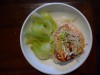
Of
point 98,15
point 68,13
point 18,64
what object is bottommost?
point 18,64

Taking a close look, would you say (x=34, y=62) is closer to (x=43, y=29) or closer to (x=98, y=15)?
(x=43, y=29)

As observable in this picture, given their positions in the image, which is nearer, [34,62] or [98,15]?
[34,62]

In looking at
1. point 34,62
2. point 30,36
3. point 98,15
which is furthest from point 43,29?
point 98,15

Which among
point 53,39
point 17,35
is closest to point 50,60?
point 53,39
